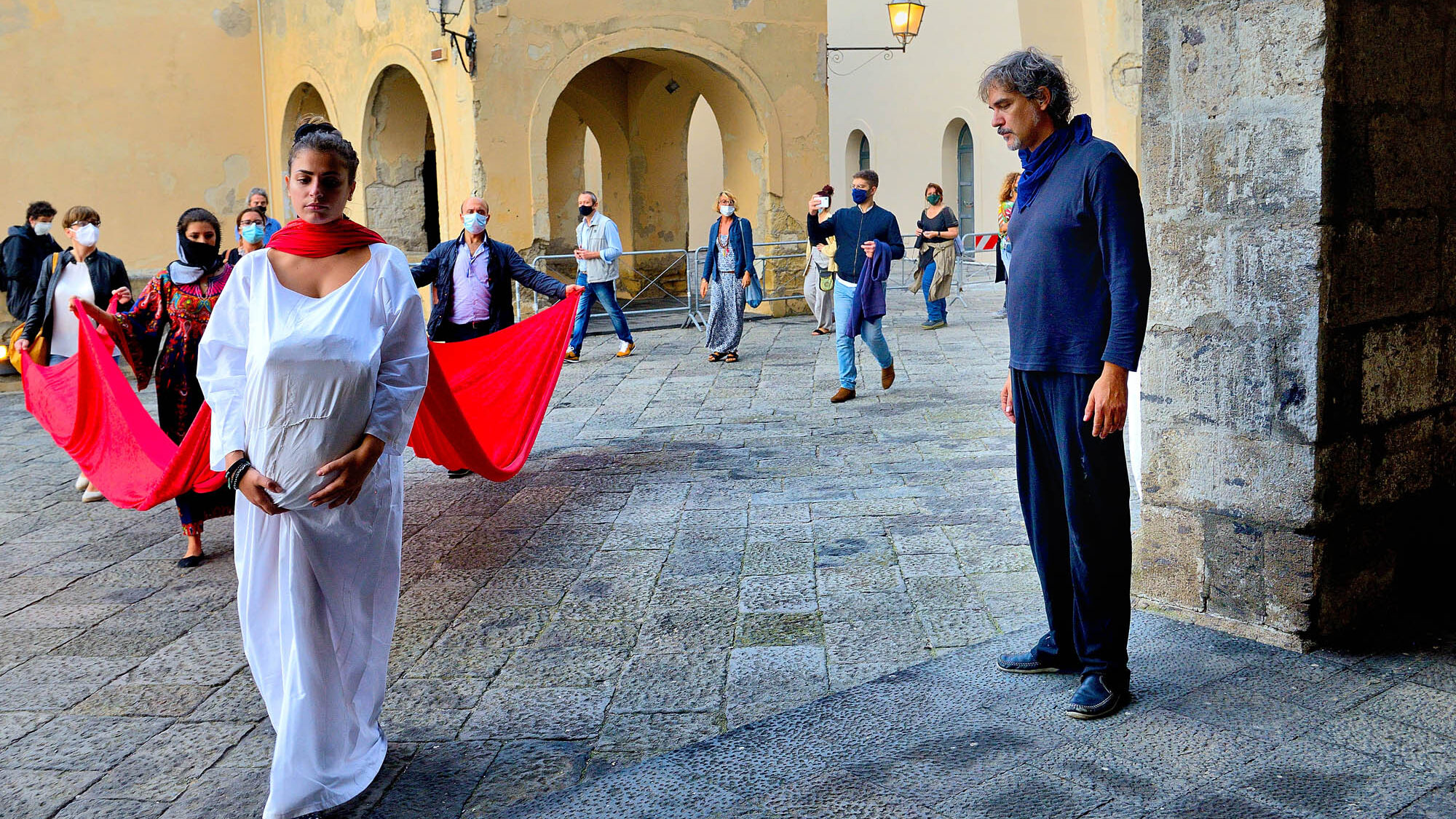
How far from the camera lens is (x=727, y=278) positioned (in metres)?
11.5

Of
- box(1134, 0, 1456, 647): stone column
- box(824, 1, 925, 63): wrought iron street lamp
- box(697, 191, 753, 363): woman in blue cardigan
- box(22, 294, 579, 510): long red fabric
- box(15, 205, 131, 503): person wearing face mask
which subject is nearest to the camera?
box(1134, 0, 1456, 647): stone column

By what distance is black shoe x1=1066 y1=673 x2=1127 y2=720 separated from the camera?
323cm

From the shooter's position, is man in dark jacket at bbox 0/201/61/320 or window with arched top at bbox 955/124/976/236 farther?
window with arched top at bbox 955/124/976/236

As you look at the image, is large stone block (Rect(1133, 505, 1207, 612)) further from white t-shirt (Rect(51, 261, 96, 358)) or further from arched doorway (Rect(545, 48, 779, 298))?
arched doorway (Rect(545, 48, 779, 298))

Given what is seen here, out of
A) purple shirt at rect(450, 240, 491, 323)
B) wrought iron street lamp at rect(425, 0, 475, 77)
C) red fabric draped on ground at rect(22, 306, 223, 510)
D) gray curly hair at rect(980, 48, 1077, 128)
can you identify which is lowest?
red fabric draped on ground at rect(22, 306, 223, 510)

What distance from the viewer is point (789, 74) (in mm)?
15172

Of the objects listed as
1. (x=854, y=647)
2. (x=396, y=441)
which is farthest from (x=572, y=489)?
(x=396, y=441)

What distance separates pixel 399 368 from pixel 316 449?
0.30 metres

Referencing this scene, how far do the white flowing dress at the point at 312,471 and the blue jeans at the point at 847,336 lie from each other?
20.1 feet

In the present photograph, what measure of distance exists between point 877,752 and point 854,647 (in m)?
0.95

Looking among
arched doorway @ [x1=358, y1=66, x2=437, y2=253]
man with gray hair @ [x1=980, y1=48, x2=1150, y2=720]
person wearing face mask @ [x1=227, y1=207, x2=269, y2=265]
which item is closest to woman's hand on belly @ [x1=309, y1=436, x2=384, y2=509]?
man with gray hair @ [x1=980, y1=48, x2=1150, y2=720]

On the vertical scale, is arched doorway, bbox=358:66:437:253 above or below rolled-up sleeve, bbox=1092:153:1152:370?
above

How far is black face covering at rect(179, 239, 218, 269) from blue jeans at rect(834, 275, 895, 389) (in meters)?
4.67

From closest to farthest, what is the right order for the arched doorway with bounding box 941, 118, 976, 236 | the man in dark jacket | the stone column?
the stone column
the man in dark jacket
the arched doorway with bounding box 941, 118, 976, 236
